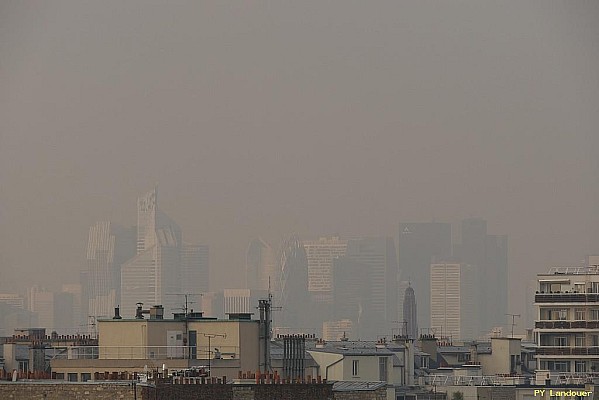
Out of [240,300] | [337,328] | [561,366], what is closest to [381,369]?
[561,366]

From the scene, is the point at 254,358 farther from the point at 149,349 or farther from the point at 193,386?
the point at 193,386

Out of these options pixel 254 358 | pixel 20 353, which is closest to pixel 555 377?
pixel 20 353

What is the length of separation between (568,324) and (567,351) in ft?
3.43

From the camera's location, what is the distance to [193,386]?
104ft

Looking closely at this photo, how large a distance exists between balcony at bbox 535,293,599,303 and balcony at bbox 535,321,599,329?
743mm

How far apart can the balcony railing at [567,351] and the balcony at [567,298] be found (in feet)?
5.30

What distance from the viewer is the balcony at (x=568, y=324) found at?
81188mm

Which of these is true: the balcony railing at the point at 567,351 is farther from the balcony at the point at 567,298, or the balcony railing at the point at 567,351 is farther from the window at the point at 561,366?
the balcony at the point at 567,298

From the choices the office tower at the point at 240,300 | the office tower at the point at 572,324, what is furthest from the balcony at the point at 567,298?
the office tower at the point at 240,300

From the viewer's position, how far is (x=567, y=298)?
81.9 m

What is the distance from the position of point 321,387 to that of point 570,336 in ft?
160

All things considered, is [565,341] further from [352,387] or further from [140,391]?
[140,391]

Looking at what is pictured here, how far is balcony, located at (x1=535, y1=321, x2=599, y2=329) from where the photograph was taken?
8119 cm

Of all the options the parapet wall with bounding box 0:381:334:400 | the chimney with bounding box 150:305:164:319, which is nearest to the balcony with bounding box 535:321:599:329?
the chimney with bounding box 150:305:164:319
